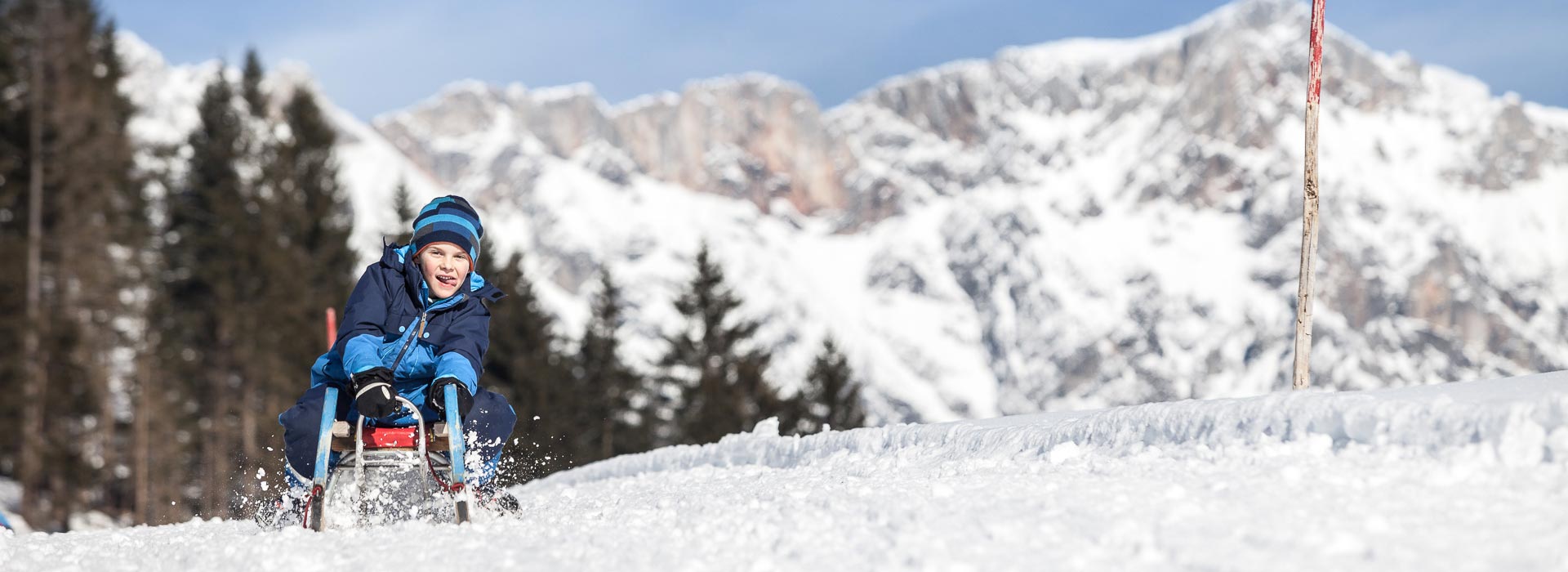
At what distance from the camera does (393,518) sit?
5.45 meters

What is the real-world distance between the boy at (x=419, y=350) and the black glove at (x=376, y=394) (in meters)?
0.01

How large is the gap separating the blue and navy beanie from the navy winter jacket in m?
0.16

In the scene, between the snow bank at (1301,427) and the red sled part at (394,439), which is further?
the red sled part at (394,439)

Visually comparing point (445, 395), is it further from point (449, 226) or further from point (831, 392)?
point (831, 392)

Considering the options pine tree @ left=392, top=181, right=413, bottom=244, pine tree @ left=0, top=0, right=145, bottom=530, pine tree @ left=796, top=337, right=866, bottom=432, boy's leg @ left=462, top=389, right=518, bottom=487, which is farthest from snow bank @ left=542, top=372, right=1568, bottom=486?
pine tree @ left=796, top=337, right=866, bottom=432

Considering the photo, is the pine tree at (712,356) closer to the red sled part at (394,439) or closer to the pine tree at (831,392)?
the pine tree at (831,392)

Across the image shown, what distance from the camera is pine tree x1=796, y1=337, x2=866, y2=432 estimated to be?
37.8m

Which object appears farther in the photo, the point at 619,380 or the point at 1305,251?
the point at 619,380

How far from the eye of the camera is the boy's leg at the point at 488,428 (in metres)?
5.35

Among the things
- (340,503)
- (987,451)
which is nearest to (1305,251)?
(987,451)

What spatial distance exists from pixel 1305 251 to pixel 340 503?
6.55 m

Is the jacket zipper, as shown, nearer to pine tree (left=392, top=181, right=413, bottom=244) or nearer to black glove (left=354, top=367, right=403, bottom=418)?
black glove (left=354, top=367, right=403, bottom=418)

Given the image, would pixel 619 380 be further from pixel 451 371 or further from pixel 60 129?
pixel 451 371

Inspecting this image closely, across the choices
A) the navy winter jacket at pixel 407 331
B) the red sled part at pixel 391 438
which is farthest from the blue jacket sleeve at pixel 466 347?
the red sled part at pixel 391 438
